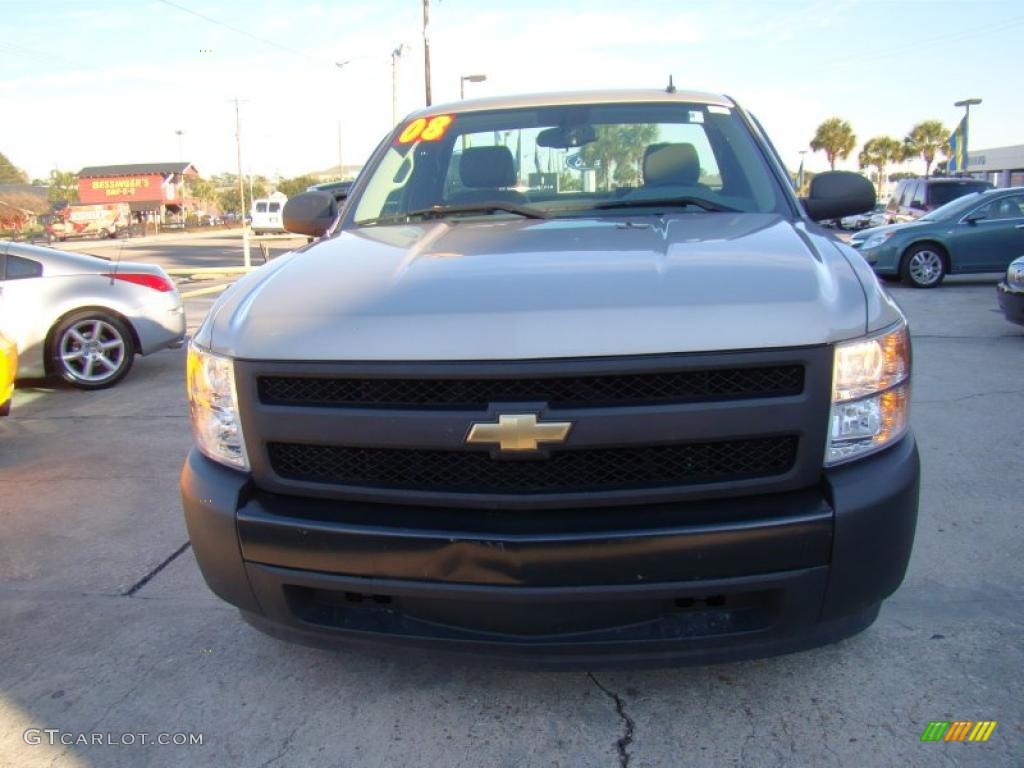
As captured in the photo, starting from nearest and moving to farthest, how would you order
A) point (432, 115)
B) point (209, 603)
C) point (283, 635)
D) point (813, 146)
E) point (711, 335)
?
1. point (711, 335)
2. point (283, 635)
3. point (209, 603)
4. point (432, 115)
5. point (813, 146)

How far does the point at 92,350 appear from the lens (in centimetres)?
711

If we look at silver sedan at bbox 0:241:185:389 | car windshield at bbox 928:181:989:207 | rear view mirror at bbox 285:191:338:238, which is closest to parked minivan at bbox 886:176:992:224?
car windshield at bbox 928:181:989:207

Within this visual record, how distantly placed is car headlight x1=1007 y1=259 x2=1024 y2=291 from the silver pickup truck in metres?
6.59

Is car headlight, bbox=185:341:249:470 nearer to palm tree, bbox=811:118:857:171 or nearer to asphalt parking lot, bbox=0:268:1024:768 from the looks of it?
asphalt parking lot, bbox=0:268:1024:768

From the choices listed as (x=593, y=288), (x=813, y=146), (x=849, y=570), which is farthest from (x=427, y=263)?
(x=813, y=146)

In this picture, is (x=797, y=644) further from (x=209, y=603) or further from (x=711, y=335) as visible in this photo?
(x=209, y=603)

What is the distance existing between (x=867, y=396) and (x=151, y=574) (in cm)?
289

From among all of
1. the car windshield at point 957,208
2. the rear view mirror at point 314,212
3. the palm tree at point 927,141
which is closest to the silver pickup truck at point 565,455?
the rear view mirror at point 314,212

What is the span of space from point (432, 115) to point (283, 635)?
8.43ft

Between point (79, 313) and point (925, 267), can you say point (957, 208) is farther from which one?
point (79, 313)

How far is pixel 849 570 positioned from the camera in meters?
2.09

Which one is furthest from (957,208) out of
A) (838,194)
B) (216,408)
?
(216,408)

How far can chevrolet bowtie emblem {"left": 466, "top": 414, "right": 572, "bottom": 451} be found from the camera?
2.01 meters

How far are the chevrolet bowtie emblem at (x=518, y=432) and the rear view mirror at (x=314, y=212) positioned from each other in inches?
81.2
